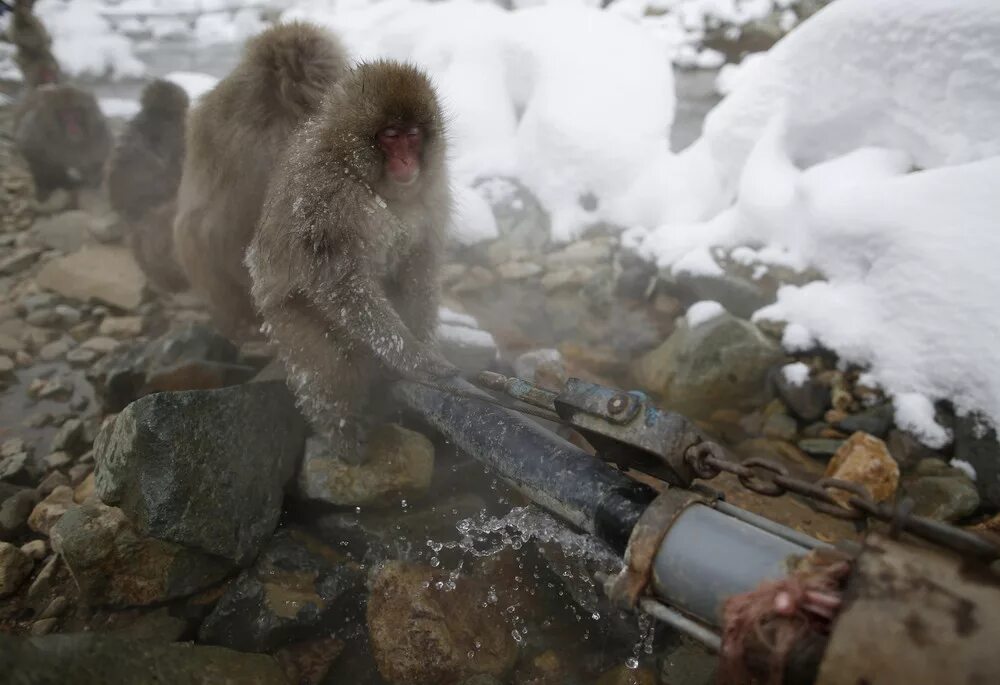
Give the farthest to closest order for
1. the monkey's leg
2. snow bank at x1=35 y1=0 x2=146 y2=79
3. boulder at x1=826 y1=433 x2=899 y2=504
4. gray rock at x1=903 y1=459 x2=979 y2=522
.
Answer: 1. snow bank at x1=35 y1=0 x2=146 y2=79
2. boulder at x1=826 y1=433 x2=899 y2=504
3. gray rock at x1=903 y1=459 x2=979 y2=522
4. the monkey's leg

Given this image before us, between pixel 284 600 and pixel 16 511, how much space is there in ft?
3.74

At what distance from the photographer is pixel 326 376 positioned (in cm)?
203

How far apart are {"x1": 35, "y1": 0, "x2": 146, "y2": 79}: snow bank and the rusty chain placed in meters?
9.94

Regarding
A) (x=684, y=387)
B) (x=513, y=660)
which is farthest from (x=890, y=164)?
(x=513, y=660)

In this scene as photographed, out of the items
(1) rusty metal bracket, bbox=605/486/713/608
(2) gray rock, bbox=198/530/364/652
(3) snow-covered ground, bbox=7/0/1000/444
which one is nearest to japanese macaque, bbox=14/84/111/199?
(3) snow-covered ground, bbox=7/0/1000/444

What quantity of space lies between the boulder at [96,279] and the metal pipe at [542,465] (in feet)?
8.55

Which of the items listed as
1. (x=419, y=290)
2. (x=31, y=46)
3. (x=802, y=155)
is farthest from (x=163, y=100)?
(x=802, y=155)

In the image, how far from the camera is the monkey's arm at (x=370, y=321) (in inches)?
74.9

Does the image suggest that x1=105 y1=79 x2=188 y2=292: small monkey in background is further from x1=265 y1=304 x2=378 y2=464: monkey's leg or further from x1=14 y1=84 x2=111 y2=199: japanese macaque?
x1=265 y1=304 x2=378 y2=464: monkey's leg

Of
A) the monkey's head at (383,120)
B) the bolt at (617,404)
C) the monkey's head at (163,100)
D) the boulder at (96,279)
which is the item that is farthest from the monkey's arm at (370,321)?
the monkey's head at (163,100)

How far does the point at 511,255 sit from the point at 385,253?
2256mm

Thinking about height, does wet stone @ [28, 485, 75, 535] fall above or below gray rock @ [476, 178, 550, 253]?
below

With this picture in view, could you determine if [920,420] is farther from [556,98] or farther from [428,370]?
[556,98]

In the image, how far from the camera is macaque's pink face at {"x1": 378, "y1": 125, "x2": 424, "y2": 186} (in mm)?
1850
